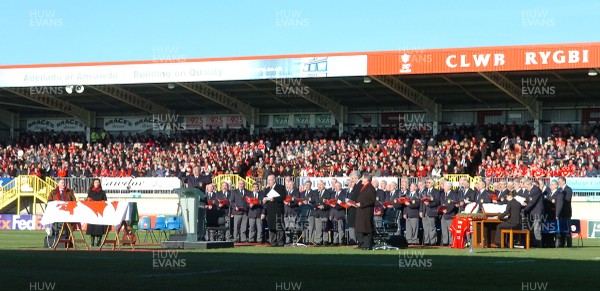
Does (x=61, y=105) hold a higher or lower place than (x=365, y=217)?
higher

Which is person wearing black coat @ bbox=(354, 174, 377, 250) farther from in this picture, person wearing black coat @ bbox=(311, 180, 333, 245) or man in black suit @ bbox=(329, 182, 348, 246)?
person wearing black coat @ bbox=(311, 180, 333, 245)

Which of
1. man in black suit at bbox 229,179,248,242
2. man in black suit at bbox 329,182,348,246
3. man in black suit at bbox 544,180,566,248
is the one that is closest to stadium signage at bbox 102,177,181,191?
man in black suit at bbox 229,179,248,242

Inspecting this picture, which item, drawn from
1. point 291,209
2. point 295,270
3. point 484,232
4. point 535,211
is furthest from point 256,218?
point 295,270

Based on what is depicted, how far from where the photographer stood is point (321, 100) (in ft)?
154

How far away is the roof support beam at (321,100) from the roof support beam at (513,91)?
8301 mm

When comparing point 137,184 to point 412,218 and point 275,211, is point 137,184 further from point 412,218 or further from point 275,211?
point 412,218

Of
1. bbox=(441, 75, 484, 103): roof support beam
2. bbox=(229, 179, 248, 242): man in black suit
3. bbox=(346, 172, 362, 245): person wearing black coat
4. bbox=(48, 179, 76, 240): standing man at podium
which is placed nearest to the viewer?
bbox=(346, 172, 362, 245): person wearing black coat

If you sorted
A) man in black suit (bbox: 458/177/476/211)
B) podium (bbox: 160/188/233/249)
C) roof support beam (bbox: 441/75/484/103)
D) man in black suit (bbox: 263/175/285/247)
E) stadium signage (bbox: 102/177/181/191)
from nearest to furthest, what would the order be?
podium (bbox: 160/188/233/249) → man in black suit (bbox: 458/177/476/211) → man in black suit (bbox: 263/175/285/247) → stadium signage (bbox: 102/177/181/191) → roof support beam (bbox: 441/75/484/103)

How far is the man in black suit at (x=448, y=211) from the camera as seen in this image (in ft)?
81.8

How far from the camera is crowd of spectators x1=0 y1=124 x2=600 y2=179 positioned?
38.6 meters

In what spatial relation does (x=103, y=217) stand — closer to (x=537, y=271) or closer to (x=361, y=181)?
(x=361, y=181)

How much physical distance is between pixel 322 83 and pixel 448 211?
63.2 feet

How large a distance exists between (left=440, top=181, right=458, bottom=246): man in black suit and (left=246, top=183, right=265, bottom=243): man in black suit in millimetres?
4578

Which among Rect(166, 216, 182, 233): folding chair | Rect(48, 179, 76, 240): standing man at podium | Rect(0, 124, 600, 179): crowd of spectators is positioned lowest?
Rect(166, 216, 182, 233): folding chair
